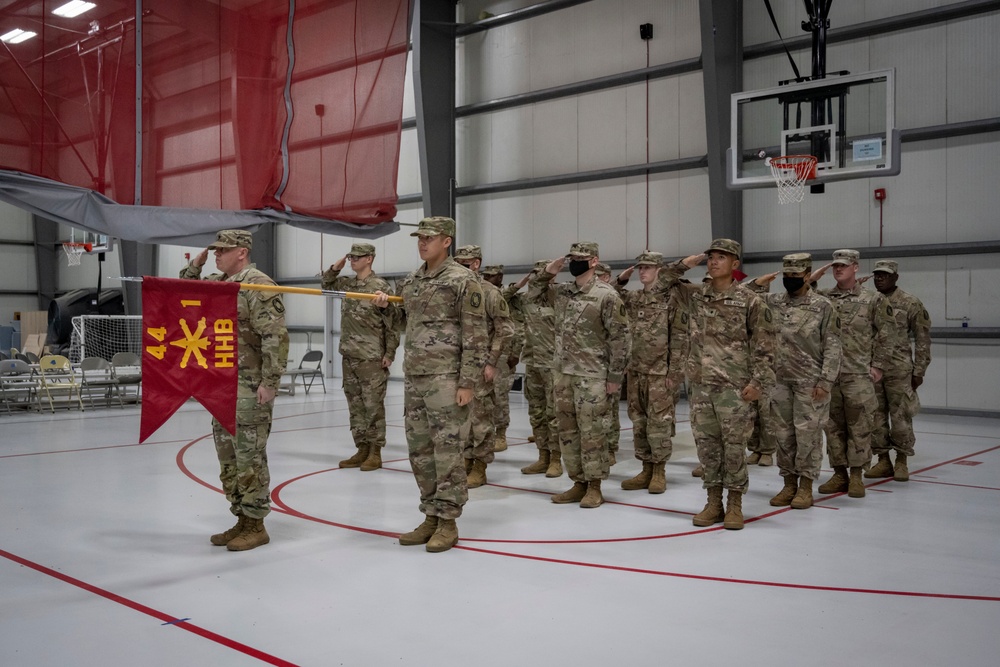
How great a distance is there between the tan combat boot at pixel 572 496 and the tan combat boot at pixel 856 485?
2.21m

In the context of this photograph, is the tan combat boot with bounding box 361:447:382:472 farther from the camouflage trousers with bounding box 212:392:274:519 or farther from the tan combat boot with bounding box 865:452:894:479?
the tan combat boot with bounding box 865:452:894:479

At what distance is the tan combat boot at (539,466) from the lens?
315 inches

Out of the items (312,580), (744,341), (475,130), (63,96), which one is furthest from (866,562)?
(475,130)

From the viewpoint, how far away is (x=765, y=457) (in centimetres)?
835

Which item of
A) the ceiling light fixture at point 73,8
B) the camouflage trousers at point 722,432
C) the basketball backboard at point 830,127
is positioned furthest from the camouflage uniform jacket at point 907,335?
the ceiling light fixture at point 73,8

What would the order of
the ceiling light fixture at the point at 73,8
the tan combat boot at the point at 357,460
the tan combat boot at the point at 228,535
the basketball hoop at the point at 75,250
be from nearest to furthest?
the tan combat boot at the point at 228,535 < the ceiling light fixture at the point at 73,8 < the tan combat boot at the point at 357,460 < the basketball hoop at the point at 75,250

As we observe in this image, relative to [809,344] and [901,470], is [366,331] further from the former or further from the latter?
[901,470]

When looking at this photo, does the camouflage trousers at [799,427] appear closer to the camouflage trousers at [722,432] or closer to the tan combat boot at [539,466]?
the camouflage trousers at [722,432]

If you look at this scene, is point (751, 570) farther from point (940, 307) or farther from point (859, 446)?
point (940, 307)

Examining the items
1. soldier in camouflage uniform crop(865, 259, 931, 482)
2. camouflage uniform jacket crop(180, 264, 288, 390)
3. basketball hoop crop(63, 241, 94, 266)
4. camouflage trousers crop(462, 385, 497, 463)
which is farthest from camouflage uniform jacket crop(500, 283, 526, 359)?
basketball hoop crop(63, 241, 94, 266)

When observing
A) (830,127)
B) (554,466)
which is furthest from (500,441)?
(830,127)

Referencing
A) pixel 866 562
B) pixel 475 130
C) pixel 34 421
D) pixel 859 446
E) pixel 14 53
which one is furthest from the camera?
pixel 475 130

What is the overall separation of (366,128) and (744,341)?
693 cm

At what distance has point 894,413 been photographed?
7328mm
